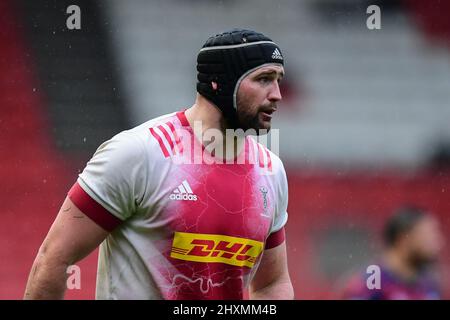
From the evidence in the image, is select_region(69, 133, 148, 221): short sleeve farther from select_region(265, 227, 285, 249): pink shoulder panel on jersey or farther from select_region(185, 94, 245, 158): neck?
select_region(265, 227, 285, 249): pink shoulder panel on jersey

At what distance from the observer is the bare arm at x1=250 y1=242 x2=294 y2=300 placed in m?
4.25

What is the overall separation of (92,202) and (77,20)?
7.89m

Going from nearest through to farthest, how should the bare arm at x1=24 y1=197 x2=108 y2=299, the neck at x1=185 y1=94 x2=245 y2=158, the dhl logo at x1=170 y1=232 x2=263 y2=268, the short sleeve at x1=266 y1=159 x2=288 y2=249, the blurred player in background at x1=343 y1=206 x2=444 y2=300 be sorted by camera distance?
the bare arm at x1=24 y1=197 x2=108 y2=299
the dhl logo at x1=170 y1=232 x2=263 y2=268
the neck at x1=185 y1=94 x2=245 y2=158
the short sleeve at x1=266 y1=159 x2=288 y2=249
the blurred player in background at x1=343 y1=206 x2=444 y2=300

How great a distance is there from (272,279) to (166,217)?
2.30 feet

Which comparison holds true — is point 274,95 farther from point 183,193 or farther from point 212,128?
point 183,193

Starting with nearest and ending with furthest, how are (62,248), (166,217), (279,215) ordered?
(62,248), (166,217), (279,215)

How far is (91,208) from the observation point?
369cm

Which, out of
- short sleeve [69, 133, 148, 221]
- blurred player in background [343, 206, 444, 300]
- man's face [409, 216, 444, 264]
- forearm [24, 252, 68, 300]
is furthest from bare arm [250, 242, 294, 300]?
man's face [409, 216, 444, 264]

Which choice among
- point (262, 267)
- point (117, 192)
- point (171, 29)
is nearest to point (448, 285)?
point (171, 29)

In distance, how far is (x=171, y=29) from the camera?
473 inches

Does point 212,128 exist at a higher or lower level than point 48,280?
higher

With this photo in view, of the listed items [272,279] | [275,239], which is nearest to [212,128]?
[275,239]

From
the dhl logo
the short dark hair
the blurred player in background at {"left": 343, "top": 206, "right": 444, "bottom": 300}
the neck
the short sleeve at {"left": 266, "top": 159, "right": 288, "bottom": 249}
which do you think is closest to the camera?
the dhl logo
